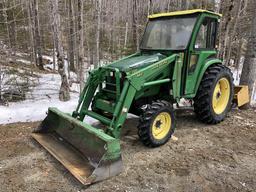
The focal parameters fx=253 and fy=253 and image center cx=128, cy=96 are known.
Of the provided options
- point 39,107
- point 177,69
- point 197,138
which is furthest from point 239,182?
point 39,107

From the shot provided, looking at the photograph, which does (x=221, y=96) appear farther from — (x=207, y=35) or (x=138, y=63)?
(x=138, y=63)

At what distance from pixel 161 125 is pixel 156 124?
0.15 m

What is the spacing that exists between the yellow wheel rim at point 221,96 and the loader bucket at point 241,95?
548 mm

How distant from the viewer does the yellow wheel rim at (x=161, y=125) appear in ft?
13.8

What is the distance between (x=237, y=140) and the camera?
4754mm

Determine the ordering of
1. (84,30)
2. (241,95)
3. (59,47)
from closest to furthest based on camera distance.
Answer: (241,95), (59,47), (84,30)

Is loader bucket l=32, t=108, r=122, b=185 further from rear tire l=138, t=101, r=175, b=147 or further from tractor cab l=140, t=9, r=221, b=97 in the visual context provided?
tractor cab l=140, t=9, r=221, b=97

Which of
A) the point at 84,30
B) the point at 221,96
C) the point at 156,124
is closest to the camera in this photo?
the point at 156,124

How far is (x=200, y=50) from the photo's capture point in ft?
16.0

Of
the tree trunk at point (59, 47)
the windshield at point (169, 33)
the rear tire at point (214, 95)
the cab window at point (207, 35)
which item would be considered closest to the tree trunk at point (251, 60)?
the rear tire at point (214, 95)

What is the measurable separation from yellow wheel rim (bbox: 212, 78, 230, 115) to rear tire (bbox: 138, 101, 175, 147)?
1.53 metres

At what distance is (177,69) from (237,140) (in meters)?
1.77

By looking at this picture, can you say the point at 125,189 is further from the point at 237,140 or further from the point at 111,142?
the point at 237,140

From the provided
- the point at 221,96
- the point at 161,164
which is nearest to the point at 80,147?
the point at 161,164
